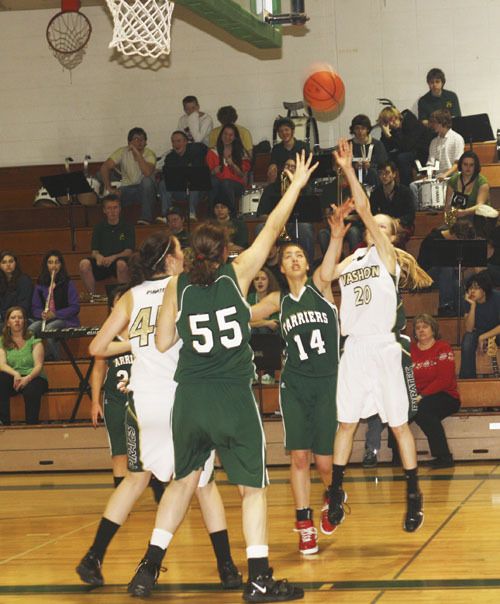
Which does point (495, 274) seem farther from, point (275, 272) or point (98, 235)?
point (98, 235)

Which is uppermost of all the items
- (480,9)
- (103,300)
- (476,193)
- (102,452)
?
(480,9)

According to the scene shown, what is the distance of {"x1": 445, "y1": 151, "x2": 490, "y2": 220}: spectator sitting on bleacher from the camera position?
13.1 meters

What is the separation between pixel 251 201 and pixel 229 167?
1.93ft

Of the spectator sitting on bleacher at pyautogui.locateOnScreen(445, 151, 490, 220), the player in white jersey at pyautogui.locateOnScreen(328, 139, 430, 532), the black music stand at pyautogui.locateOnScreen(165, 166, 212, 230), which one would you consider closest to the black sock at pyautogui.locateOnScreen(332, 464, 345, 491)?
the player in white jersey at pyautogui.locateOnScreen(328, 139, 430, 532)

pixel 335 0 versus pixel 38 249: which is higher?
pixel 335 0

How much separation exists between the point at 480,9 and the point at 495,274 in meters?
6.27

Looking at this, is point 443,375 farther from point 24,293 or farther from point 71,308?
point 24,293

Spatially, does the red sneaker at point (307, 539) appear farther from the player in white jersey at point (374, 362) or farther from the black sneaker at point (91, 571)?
the black sneaker at point (91, 571)

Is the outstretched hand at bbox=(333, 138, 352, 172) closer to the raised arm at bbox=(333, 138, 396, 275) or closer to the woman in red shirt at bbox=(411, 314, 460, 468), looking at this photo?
the raised arm at bbox=(333, 138, 396, 275)

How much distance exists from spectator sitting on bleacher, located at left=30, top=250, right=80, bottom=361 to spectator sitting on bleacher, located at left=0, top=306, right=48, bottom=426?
850 mm

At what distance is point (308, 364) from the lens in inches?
265

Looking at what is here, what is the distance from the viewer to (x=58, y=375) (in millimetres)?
12328

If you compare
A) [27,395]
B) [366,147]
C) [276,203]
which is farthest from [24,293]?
[366,147]

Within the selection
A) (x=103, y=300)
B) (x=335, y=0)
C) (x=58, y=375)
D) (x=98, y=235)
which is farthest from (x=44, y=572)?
(x=335, y=0)
